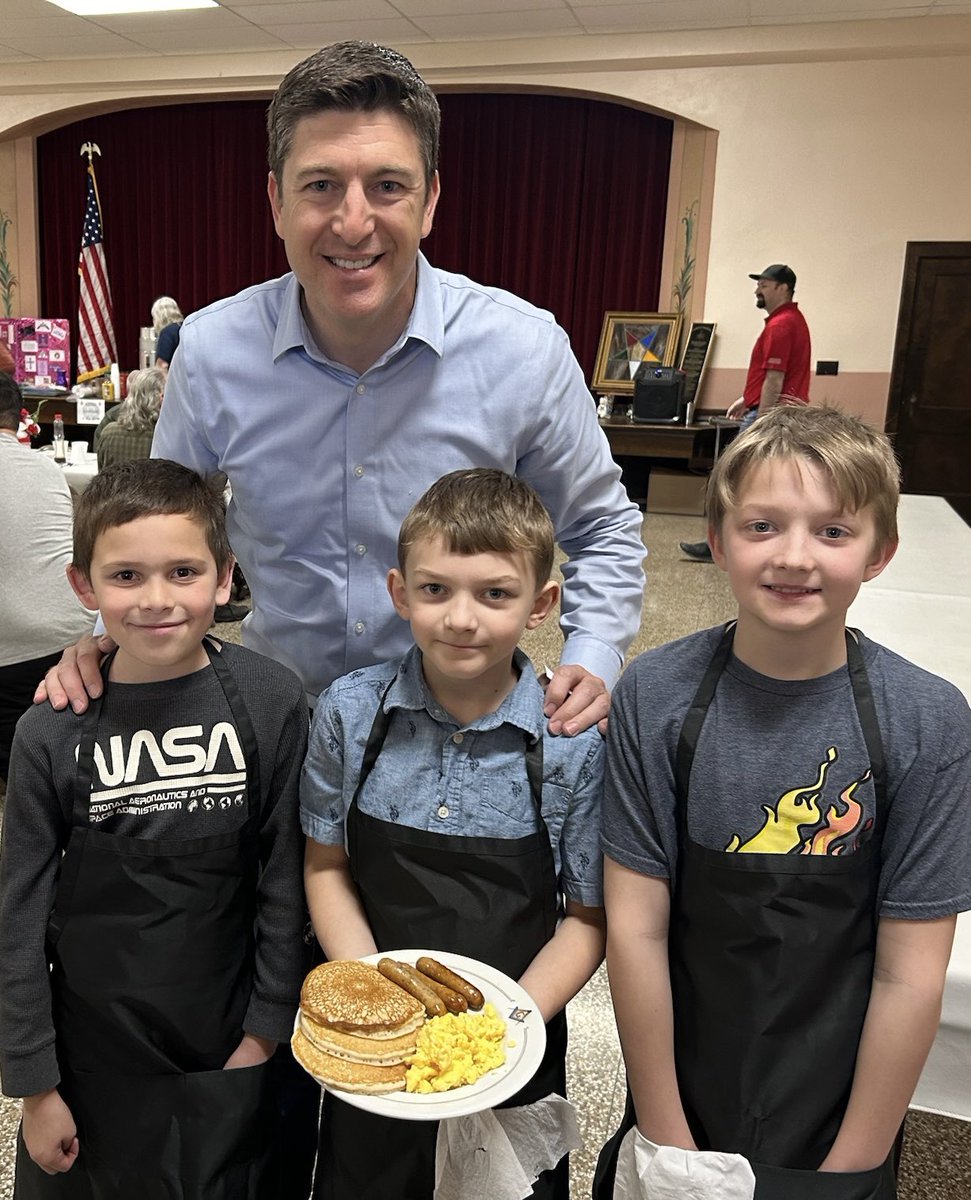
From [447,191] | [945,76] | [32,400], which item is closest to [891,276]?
[945,76]

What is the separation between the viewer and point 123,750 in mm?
1186

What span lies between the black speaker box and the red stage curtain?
1.33 metres

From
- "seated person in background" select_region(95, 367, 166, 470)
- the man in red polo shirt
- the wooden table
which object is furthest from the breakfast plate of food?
the wooden table

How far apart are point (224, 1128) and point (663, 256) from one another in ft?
27.2

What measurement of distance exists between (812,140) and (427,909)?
8.01 m

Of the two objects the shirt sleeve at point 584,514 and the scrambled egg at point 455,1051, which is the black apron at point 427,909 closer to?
the scrambled egg at point 455,1051

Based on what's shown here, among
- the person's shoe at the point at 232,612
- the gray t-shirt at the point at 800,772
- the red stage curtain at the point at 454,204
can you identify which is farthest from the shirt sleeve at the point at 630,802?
the red stage curtain at the point at 454,204

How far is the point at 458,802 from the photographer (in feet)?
3.85

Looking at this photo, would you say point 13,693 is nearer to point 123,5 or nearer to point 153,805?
point 153,805

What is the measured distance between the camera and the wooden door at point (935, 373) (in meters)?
7.66

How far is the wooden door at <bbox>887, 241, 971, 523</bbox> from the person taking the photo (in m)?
7.66

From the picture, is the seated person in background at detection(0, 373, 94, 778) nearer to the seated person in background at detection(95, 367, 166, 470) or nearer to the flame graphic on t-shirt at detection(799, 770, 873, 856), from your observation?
the seated person in background at detection(95, 367, 166, 470)

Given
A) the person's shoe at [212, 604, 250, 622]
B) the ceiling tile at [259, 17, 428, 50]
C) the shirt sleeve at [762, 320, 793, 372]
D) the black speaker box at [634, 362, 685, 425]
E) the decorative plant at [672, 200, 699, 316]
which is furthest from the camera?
the decorative plant at [672, 200, 699, 316]

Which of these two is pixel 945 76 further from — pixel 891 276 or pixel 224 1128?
pixel 224 1128
